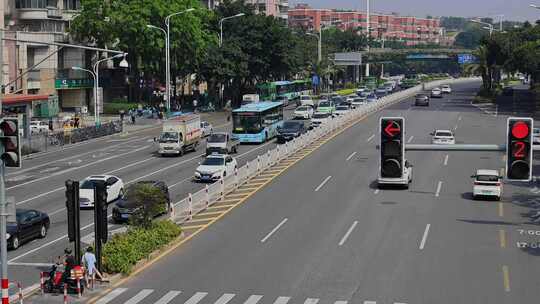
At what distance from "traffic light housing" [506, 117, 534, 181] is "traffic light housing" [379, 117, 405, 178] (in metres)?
2.26

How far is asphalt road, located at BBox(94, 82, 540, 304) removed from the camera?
29.0 metres

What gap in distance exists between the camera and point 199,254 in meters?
34.6

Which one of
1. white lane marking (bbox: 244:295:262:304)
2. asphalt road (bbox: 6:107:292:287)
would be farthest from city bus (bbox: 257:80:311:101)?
white lane marking (bbox: 244:295:262:304)

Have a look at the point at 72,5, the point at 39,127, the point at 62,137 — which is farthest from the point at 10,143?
Answer: the point at 72,5

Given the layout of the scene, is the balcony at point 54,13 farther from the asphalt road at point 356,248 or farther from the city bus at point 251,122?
the asphalt road at point 356,248

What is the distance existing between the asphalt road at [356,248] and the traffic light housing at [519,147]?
10.3 metres

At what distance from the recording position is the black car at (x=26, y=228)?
3553 centimetres

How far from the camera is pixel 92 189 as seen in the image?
1777 inches

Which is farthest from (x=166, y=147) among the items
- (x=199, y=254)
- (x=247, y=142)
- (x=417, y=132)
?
(x=199, y=254)

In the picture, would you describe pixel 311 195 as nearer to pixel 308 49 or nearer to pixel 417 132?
pixel 417 132

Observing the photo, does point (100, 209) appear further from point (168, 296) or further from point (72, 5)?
point (72, 5)

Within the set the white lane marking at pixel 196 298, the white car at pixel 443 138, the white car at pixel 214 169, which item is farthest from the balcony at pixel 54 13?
the white lane marking at pixel 196 298

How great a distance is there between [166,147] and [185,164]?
4.36 metres

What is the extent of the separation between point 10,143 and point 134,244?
12.4 m
